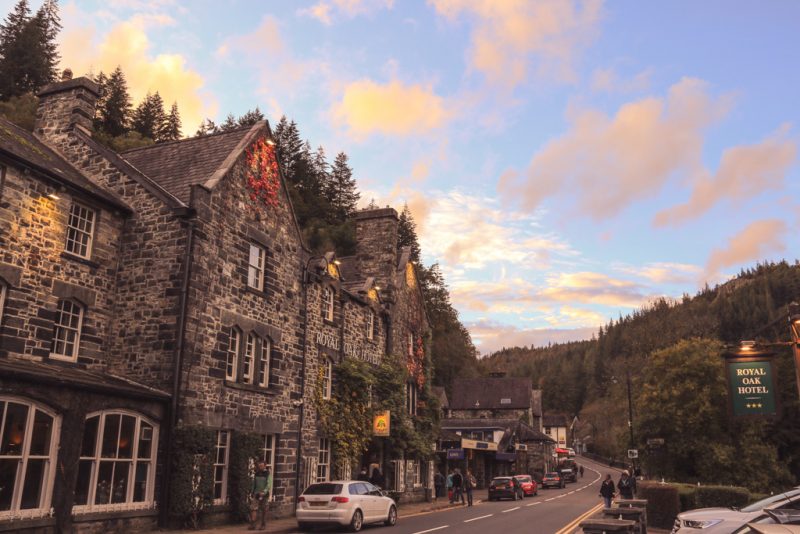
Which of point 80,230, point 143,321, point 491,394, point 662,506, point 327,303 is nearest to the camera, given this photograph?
point 80,230

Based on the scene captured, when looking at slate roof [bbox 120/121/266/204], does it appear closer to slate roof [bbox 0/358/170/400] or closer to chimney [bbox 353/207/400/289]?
slate roof [bbox 0/358/170/400]

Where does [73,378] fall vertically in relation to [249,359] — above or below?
below

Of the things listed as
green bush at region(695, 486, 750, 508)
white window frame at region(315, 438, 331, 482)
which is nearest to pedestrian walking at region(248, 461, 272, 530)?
white window frame at region(315, 438, 331, 482)

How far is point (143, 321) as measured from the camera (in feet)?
60.9

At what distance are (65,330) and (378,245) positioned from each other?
17.5 metres

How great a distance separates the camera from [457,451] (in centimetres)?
4400

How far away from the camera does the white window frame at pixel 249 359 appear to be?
68.5ft

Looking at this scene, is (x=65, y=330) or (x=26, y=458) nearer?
(x=26, y=458)

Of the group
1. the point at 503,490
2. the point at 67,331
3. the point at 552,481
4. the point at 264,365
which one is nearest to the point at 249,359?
the point at 264,365

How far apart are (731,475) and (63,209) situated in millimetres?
36773

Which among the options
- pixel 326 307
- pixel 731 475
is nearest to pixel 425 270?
pixel 731 475

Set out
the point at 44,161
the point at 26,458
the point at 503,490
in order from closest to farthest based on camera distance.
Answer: the point at 26,458
the point at 44,161
the point at 503,490

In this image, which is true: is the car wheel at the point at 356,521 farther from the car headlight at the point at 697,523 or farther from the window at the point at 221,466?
the car headlight at the point at 697,523

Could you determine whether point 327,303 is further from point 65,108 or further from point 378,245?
point 65,108
